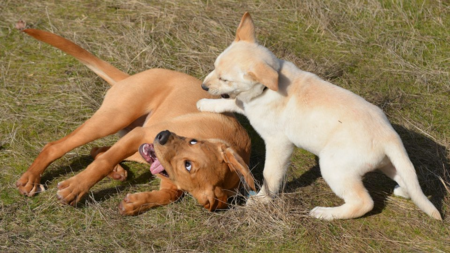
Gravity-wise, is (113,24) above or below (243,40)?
below

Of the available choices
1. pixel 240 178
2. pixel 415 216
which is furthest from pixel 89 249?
pixel 415 216

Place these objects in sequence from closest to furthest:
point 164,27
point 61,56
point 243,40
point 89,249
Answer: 1. point 89,249
2. point 243,40
3. point 61,56
4. point 164,27

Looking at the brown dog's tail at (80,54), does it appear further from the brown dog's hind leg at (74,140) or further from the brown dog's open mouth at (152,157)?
the brown dog's open mouth at (152,157)

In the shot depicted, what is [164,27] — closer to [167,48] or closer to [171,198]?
[167,48]

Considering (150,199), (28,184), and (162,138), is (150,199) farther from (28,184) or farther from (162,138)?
(28,184)

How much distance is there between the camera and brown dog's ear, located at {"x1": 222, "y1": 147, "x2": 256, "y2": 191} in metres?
4.59

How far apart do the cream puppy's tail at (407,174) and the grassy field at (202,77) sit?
14.2 inches

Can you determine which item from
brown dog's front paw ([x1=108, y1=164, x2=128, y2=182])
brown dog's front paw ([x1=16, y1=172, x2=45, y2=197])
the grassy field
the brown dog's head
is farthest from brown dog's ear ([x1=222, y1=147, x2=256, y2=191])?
brown dog's front paw ([x1=16, y1=172, x2=45, y2=197])

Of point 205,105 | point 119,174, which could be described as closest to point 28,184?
point 119,174

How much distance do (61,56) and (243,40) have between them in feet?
10.5

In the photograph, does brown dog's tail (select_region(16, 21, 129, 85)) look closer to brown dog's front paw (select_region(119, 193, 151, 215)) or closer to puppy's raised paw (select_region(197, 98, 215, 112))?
puppy's raised paw (select_region(197, 98, 215, 112))

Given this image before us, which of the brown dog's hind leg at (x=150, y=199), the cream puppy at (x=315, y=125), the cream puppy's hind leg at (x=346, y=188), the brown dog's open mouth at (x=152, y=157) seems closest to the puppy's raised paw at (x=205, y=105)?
the cream puppy at (x=315, y=125)

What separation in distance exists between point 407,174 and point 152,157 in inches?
87.7

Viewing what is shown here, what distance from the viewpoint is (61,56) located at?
284 inches
